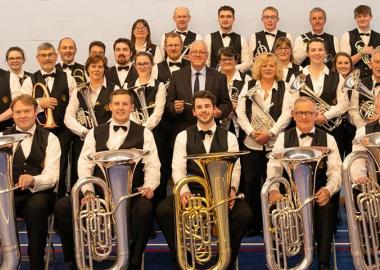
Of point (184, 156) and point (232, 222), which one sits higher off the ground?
point (184, 156)

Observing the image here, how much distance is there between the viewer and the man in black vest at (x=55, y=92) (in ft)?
17.9

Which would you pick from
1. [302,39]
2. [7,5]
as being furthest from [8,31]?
[302,39]

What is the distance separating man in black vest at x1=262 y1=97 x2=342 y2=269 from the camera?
4.35m

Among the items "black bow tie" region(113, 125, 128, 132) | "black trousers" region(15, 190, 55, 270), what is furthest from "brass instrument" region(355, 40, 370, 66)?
"black trousers" region(15, 190, 55, 270)

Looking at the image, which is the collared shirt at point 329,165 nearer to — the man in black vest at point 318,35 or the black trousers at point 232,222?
the black trousers at point 232,222

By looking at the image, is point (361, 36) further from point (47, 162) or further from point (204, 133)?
point (47, 162)

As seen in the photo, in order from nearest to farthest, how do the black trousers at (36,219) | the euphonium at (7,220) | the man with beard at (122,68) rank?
the euphonium at (7,220) < the black trousers at (36,219) < the man with beard at (122,68)

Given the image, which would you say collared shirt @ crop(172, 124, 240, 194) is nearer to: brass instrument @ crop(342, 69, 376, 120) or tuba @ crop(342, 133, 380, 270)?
tuba @ crop(342, 133, 380, 270)

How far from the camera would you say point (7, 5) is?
6.91 m

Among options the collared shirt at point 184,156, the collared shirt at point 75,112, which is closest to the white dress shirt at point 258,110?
the collared shirt at point 184,156

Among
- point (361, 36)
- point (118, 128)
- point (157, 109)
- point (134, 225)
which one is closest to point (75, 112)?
point (157, 109)

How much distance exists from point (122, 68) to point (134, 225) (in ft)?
6.01

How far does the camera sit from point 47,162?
15.2ft

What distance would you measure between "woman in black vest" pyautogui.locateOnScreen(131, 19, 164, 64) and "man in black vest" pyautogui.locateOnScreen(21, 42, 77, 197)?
86cm
